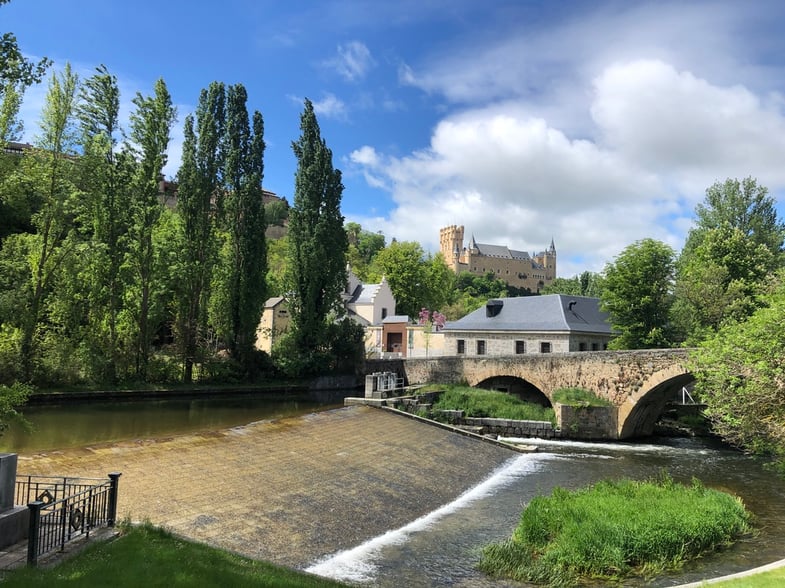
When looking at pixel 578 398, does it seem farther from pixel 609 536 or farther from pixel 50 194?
pixel 50 194

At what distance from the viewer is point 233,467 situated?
14.3m

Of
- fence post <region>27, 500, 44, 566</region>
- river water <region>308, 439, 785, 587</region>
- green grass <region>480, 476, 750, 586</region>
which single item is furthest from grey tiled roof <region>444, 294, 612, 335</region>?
fence post <region>27, 500, 44, 566</region>

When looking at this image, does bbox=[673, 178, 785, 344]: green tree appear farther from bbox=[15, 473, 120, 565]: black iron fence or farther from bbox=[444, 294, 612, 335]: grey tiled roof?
bbox=[15, 473, 120, 565]: black iron fence

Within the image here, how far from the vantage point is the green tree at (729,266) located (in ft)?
106

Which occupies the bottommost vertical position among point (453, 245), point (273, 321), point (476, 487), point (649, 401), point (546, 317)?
point (476, 487)

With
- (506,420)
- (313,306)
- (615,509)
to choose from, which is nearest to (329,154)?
(313,306)

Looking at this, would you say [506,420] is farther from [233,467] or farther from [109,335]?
[109,335]

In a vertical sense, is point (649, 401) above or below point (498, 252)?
below

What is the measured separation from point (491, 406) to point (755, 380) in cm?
1737

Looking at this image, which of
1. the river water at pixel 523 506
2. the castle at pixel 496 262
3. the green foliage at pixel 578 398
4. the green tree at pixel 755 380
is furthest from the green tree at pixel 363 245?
the green tree at pixel 755 380

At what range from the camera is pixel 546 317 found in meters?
37.6

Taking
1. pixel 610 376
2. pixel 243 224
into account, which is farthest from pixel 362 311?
pixel 610 376

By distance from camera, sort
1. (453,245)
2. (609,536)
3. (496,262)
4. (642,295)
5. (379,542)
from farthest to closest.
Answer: (453,245) < (496,262) < (642,295) < (379,542) < (609,536)

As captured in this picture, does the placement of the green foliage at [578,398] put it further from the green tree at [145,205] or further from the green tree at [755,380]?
the green tree at [145,205]
